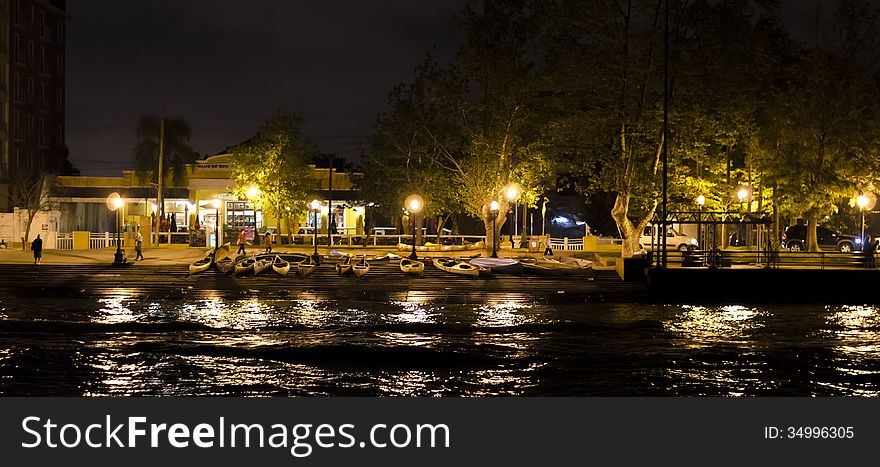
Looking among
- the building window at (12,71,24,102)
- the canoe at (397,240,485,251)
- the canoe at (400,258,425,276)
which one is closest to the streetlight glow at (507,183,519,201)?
the canoe at (397,240,485,251)

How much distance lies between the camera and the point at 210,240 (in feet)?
211

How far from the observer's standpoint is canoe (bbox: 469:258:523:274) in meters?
47.5

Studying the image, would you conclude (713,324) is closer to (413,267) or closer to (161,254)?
(413,267)

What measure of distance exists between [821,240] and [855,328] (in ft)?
113

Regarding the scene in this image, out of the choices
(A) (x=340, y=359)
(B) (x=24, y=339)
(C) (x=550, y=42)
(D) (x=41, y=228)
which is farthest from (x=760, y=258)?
(D) (x=41, y=228)

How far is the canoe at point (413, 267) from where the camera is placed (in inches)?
1837

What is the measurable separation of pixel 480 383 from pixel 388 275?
Result: 81.6 ft

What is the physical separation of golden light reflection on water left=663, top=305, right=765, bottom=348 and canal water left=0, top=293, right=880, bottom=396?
72 millimetres

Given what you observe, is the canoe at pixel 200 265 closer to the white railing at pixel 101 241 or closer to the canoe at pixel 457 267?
the canoe at pixel 457 267

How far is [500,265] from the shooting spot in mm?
47625

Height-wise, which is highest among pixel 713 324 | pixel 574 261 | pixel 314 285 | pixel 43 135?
pixel 43 135

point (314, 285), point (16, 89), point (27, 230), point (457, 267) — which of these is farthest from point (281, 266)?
point (16, 89)

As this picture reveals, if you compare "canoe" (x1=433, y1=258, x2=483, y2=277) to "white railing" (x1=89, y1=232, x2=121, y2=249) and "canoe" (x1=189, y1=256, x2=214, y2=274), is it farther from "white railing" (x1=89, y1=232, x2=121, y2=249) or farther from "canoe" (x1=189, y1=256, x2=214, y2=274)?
"white railing" (x1=89, y1=232, x2=121, y2=249)
